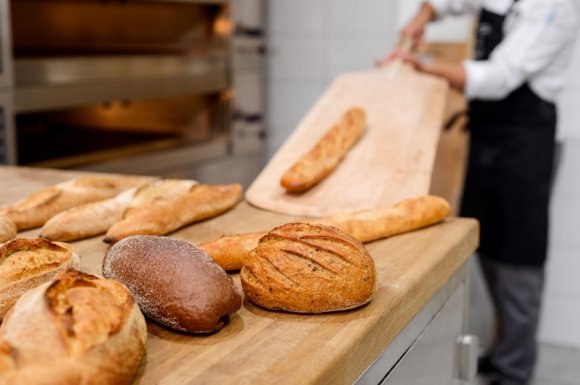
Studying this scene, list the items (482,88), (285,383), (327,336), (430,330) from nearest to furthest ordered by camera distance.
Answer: (285,383), (327,336), (430,330), (482,88)

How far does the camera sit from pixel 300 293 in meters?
0.82

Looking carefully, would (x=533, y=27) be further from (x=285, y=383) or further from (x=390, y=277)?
(x=285, y=383)

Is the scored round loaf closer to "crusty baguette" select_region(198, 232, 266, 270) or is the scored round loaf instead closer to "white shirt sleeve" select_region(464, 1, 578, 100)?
"crusty baguette" select_region(198, 232, 266, 270)

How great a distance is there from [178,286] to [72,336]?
17cm

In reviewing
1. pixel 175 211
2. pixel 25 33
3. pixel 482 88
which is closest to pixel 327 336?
pixel 175 211

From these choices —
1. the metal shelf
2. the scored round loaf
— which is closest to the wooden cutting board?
the scored round loaf

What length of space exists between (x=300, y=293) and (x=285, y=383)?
0.17m

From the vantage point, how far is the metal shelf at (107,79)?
224 centimetres

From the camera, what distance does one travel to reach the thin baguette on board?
98 cm

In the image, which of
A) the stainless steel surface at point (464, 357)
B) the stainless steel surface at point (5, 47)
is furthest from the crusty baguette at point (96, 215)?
the stainless steel surface at point (5, 47)

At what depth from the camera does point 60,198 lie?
1.25 metres

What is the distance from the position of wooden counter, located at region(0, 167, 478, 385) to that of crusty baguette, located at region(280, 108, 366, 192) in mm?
300

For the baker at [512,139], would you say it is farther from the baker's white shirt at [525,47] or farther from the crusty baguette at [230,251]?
the crusty baguette at [230,251]

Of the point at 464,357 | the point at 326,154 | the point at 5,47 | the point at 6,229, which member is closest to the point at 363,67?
the point at 5,47
